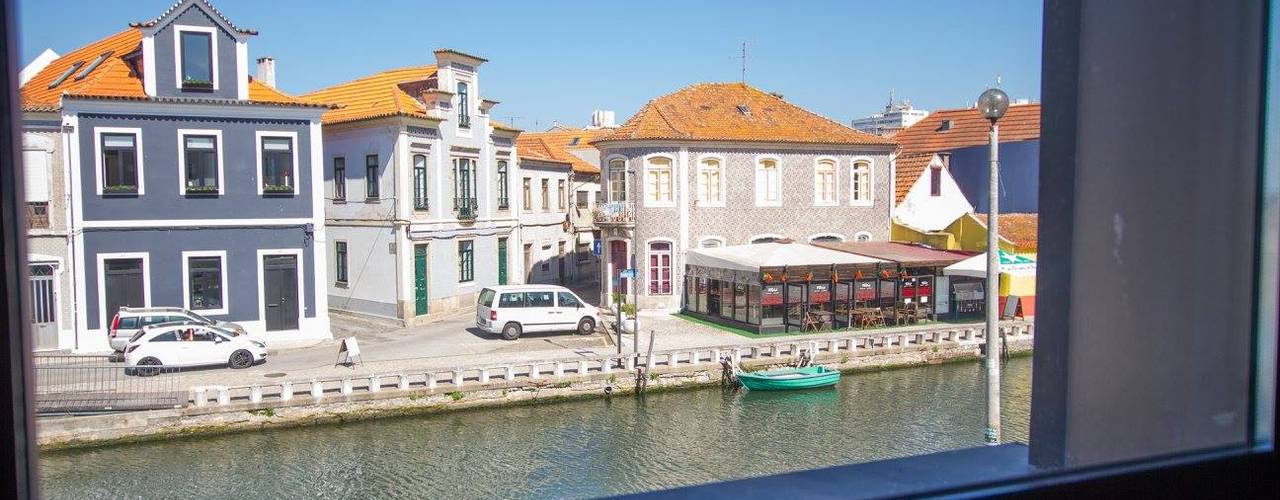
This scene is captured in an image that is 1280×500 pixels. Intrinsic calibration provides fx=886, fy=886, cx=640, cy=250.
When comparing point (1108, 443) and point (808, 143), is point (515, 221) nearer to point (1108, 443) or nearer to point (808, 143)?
point (808, 143)

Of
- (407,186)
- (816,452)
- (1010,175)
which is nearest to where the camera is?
(816,452)

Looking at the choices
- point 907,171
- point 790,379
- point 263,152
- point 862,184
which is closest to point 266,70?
point 263,152

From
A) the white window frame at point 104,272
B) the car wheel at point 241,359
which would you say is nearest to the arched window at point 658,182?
the car wheel at point 241,359

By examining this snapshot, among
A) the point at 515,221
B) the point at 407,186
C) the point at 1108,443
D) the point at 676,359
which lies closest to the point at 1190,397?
the point at 1108,443

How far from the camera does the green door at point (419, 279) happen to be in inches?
586

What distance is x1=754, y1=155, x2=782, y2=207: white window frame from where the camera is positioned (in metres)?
17.6

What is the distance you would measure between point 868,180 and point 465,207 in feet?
27.5

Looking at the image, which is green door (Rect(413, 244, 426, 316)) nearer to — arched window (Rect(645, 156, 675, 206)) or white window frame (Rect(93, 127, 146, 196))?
arched window (Rect(645, 156, 675, 206))

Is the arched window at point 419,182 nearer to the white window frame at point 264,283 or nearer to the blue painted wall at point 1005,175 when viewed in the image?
the white window frame at point 264,283

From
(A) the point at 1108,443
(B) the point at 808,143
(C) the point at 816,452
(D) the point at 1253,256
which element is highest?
(B) the point at 808,143

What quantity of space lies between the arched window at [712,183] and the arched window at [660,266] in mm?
1216

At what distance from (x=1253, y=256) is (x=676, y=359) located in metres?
11.4

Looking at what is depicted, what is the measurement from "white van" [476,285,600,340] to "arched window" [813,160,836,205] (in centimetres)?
630

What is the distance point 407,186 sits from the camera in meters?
14.5
